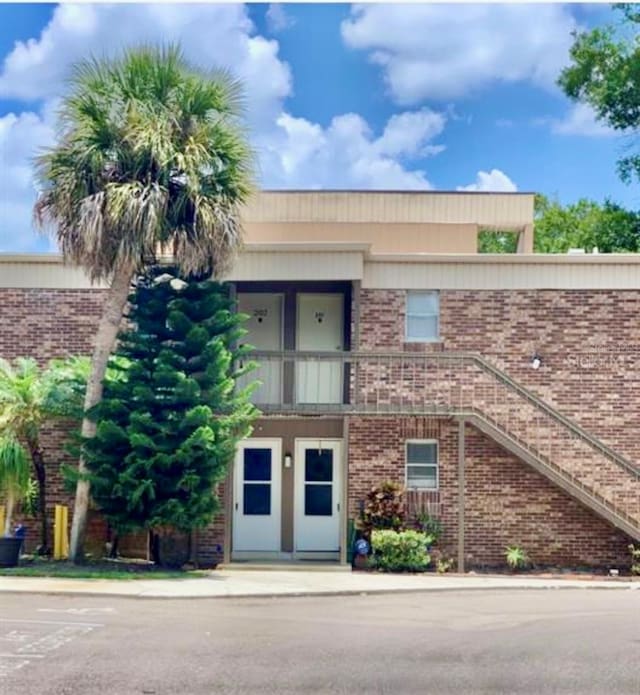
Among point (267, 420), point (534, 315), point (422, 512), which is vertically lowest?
point (422, 512)

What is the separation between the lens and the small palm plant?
15.4 m

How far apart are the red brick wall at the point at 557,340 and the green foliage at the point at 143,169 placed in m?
3.81

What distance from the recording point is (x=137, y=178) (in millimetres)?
15211

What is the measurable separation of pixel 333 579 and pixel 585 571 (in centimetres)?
482

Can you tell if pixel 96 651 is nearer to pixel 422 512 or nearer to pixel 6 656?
pixel 6 656

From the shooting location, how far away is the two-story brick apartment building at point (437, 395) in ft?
55.4

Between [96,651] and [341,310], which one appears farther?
[341,310]

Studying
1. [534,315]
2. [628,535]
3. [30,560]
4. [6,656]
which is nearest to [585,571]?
[628,535]

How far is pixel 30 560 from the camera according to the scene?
15.9 metres

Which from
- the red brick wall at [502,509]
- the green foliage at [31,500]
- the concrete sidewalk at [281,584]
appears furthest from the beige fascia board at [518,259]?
the green foliage at [31,500]

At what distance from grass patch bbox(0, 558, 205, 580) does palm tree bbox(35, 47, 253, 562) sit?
0.42 m

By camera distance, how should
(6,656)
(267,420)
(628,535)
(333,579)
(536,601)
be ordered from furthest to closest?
(267,420) → (628,535) → (333,579) → (536,601) → (6,656)

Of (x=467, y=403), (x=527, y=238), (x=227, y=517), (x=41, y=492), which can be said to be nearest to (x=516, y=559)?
(x=467, y=403)

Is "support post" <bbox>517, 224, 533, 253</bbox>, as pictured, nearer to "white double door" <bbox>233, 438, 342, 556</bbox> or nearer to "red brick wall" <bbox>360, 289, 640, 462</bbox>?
"red brick wall" <bbox>360, 289, 640, 462</bbox>
